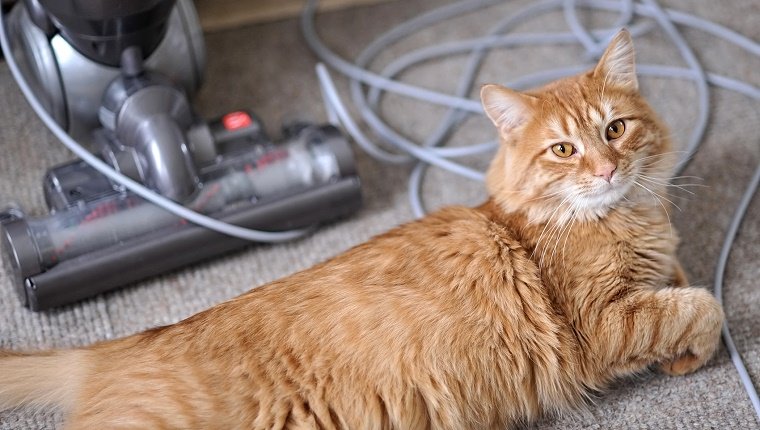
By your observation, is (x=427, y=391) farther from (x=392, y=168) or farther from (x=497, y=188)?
(x=392, y=168)

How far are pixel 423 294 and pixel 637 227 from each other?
0.41 m

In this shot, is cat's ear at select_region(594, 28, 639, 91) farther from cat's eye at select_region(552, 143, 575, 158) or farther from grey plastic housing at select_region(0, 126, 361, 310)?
grey plastic housing at select_region(0, 126, 361, 310)

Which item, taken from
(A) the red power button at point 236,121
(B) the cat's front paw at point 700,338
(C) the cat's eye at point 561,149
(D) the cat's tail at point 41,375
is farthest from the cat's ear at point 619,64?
(D) the cat's tail at point 41,375

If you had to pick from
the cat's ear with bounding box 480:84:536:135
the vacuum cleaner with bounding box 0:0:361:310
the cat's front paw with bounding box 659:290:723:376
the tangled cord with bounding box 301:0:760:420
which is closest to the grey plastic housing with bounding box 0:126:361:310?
the vacuum cleaner with bounding box 0:0:361:310

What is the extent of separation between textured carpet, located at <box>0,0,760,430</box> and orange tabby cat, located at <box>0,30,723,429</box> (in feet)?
0.28

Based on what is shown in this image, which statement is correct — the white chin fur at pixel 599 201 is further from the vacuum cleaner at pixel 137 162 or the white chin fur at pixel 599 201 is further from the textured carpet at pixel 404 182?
the vacuum cleaner at pixel 137 162

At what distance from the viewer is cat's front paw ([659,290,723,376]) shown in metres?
1.40

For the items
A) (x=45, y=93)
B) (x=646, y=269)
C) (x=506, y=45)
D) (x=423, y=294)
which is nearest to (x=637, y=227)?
(x=646, y=269)

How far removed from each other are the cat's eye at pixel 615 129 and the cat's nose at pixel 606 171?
7 cm

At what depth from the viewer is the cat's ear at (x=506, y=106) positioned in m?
1.41

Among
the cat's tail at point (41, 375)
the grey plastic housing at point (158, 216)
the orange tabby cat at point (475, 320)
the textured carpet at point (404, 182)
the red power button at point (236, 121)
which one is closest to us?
the orange tabby cat at point (475, 320)

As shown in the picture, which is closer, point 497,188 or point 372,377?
point 372,377

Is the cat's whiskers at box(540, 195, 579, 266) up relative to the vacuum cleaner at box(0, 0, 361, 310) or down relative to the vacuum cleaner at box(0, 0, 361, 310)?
down

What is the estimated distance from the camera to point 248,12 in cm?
243
